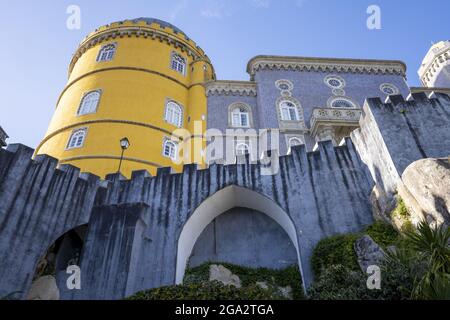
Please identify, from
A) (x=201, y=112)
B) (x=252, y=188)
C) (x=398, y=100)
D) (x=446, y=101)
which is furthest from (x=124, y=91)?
(x=446, y=101)

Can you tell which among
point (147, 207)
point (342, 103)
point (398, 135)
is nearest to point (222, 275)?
point (147, 207)

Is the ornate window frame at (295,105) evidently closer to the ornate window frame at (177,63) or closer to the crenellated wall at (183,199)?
the ornate window frame at (177,63)

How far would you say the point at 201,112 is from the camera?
910 inches

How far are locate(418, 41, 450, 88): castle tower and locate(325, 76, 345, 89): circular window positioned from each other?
15133 millimetres

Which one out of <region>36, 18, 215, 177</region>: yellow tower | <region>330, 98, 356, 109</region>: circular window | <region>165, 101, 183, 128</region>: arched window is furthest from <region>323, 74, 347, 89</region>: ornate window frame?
<region>165, 101, 183, 128</region>: arched window

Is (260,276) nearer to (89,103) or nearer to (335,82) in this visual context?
(89,103)

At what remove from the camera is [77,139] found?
770 inches

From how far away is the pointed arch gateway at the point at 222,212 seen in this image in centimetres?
1216

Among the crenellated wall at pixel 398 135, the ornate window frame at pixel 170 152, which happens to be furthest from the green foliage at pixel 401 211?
the ornate window frame at pixel 170 152

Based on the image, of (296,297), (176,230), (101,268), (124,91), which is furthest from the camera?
(124,91)

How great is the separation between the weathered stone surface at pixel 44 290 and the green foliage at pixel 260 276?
12.9 feet

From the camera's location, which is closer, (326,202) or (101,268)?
(101,268)

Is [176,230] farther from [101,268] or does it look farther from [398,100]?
[398,100]
